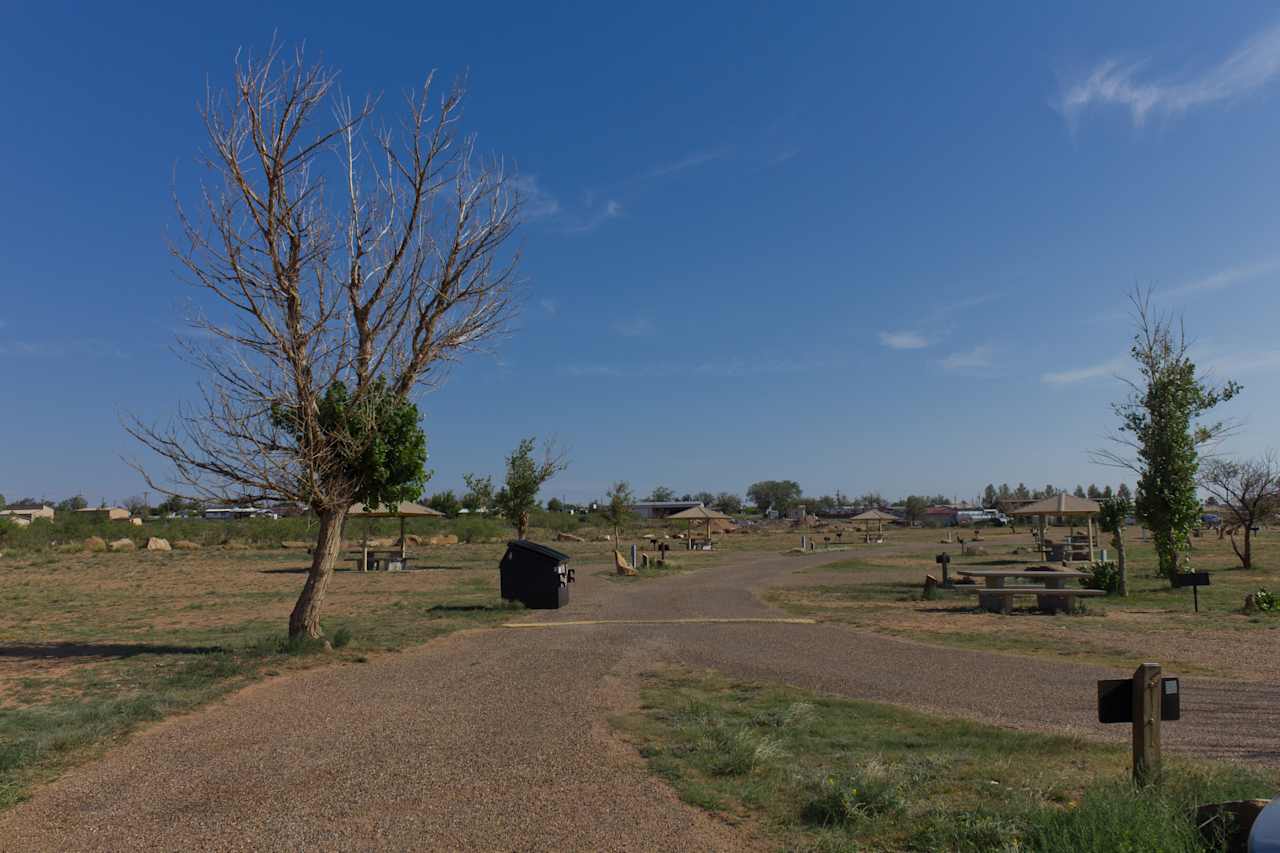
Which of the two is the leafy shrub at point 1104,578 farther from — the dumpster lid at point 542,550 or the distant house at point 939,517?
the distant house at point 939,517

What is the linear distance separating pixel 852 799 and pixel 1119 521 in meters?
18.7

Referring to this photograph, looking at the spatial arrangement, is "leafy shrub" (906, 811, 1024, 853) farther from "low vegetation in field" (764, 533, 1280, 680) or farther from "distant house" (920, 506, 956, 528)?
"distant house" (920, 506, 956, 528)

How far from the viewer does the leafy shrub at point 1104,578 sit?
19455 mm

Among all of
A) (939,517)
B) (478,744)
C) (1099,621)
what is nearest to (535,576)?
(1099,621)

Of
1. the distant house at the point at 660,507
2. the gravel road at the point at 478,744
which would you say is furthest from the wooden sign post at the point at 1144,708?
the distant house at the point at 660,507

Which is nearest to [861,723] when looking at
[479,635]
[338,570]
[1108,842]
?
[1108,842]

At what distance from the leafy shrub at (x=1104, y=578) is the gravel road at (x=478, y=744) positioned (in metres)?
9.36

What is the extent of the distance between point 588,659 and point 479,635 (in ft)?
10.0

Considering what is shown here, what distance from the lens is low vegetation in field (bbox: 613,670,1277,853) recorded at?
14.5 feet

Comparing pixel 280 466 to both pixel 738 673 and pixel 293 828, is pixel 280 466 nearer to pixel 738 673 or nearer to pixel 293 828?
pixel 738 673

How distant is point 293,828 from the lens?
16.4 feet

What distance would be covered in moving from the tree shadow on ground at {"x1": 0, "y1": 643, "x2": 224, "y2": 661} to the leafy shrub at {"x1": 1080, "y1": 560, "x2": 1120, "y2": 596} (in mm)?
17269

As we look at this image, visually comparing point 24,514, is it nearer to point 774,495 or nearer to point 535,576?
point 535,576

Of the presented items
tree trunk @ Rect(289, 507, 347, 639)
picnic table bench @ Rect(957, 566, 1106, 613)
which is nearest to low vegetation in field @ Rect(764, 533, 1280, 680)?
picnic table bench @ Rect(957, 566, 1106, 613)
